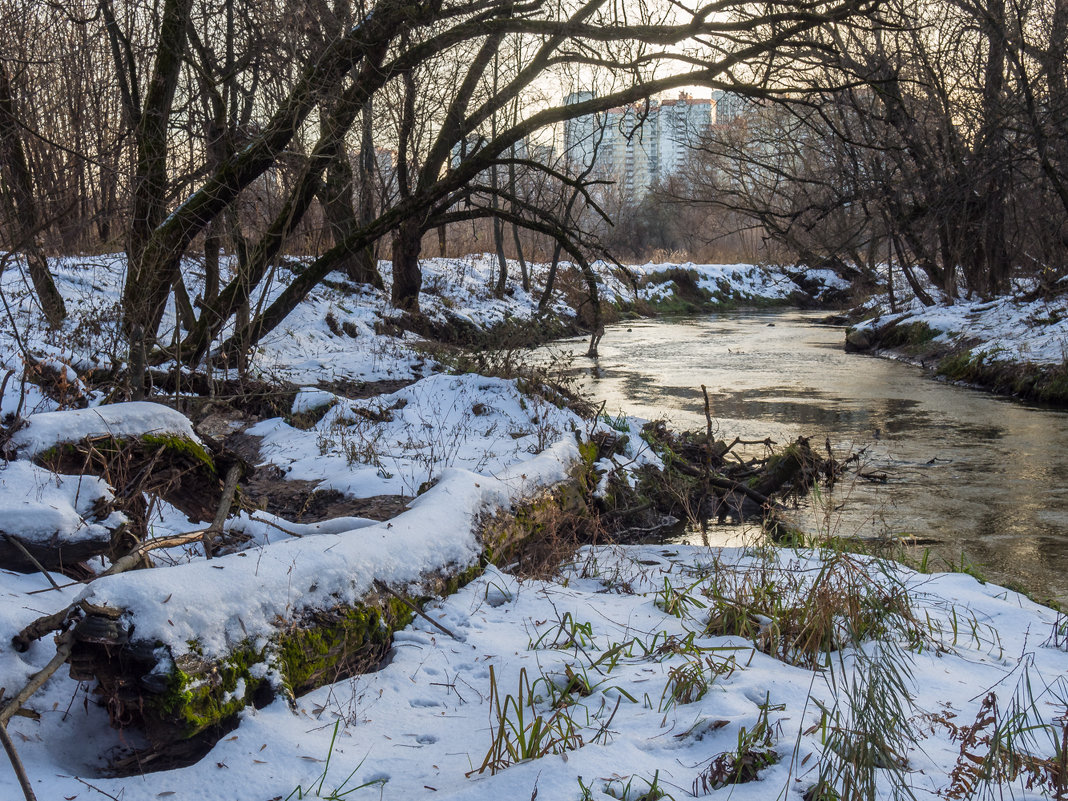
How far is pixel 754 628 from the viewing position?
3.63 m

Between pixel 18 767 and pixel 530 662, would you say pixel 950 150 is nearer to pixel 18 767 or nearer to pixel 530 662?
pixel 530 662

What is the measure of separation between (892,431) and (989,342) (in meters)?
5.94

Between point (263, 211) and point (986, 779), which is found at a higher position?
point (263, 211)

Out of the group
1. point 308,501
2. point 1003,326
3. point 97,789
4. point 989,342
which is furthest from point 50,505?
point 1003,326

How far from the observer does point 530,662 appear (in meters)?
3.25

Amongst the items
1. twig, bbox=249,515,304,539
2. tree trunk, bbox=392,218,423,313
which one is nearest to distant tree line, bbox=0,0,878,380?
twig, bbox=249,515,304,539

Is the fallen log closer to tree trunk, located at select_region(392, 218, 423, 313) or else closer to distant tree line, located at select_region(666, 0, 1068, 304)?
distant tree line, located at select_region(666, 0, 1068, 304)

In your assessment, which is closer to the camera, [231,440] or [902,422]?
[231,440]

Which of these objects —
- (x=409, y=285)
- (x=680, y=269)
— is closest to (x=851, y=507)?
(x=409, y=285)

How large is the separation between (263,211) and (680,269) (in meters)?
25.0

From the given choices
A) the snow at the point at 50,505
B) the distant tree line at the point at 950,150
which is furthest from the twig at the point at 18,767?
the distant tree line at the point at 950,150

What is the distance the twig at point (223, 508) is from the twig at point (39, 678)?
1.19 meters

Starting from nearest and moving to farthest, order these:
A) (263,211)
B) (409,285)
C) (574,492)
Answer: (574,492)
(263,211)
(409,285)

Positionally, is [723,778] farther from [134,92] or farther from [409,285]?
[409,285]
